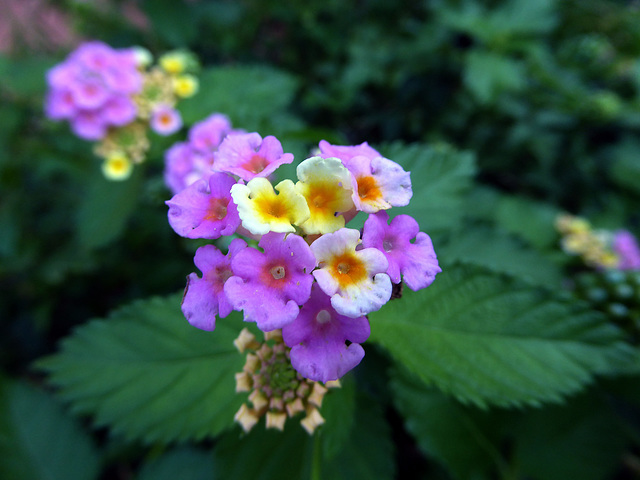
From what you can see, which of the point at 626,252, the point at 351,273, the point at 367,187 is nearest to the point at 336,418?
the point at 351,273

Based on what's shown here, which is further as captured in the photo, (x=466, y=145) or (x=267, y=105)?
(x=466, y=145)

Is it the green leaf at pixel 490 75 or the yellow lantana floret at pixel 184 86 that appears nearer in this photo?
the yellow lantana floret at pixel 184 86

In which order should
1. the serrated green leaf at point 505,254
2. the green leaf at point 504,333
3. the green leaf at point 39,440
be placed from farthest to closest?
1. the green leaf at point 39,440
2. the serrated green leaf at point 505,254
3. the green leaf at point 504,333

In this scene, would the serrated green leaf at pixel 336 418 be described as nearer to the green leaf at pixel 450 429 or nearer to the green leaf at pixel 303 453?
the green leaf at pixel 303 453

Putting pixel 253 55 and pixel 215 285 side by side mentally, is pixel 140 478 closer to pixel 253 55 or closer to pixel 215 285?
pixel 215 285

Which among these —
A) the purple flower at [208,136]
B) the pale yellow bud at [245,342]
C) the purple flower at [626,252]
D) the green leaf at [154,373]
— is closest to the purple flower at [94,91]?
the purple flower at [208,136]

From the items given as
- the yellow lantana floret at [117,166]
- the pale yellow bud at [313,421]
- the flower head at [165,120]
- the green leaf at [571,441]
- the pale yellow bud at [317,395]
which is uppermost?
the flower head at [165,120]

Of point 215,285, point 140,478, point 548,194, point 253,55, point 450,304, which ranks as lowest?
point 140,478

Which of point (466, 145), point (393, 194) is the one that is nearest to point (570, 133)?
point (466, 145)
